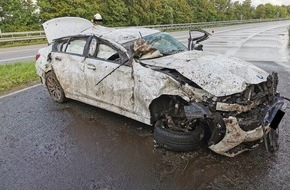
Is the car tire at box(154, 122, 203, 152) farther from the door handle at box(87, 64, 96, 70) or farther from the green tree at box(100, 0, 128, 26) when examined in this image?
the green tree at box(100, 0, 128, 26)

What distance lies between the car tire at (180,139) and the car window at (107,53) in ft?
5.20

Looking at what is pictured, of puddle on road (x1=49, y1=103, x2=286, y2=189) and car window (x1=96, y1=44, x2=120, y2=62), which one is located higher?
car window (x1=96, y1=44, x2=120, y2=62)

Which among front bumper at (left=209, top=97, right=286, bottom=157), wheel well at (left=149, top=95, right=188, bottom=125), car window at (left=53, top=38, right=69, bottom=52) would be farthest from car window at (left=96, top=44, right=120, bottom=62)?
front bumper at (left=209, top=97, right=286, bottom=157)

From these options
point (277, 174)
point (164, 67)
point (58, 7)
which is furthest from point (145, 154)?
point (58, 7)

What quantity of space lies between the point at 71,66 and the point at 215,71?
2.90m

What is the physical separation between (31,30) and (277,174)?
943 inches

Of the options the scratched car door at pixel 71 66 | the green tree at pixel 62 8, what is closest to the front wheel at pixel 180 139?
the scratched car door at pixel 71 66

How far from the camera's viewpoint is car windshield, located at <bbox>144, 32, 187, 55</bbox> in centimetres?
515

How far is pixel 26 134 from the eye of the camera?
16.0 feet

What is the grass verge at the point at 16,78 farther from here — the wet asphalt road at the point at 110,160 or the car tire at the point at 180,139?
the car tire at the point at 180,139

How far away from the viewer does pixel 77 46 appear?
584cm

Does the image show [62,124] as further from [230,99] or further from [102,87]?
[230,99]

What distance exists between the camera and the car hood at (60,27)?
689 centimetres

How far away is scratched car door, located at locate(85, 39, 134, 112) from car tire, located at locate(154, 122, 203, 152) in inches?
32.6
